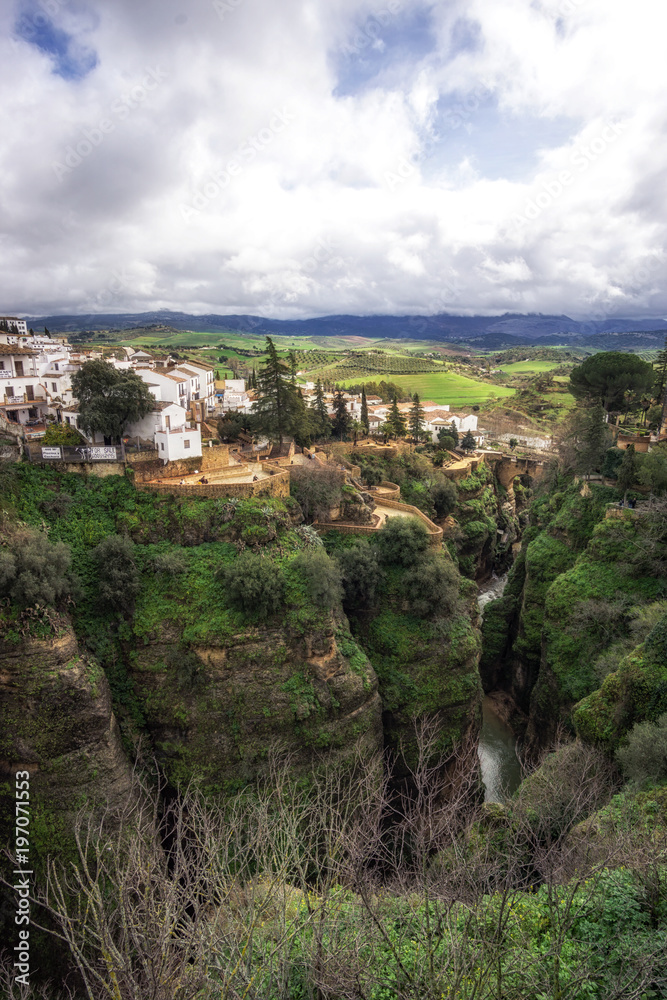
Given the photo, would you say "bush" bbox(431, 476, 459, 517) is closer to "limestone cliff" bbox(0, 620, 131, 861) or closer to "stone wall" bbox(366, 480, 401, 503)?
"stone wall" bbox(366, 480, 401, 503)

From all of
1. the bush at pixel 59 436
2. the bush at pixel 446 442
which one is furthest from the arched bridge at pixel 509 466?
the bush at pixel 59 436

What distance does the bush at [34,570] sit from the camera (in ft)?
71.9

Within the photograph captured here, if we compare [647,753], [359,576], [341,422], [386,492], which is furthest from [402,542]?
[341,422]

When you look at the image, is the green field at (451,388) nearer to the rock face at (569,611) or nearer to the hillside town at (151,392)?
the hillside town at (151,392)

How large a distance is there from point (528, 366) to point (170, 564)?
17707 cm

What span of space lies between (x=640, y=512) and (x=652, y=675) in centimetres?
1237

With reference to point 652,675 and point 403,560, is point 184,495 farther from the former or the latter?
point 652,675

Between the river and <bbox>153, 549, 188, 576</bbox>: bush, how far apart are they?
21949 mm

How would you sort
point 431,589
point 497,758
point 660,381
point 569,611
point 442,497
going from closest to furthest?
point 569,611, point 431,589, point 497,758, point 442,497, point 660,381

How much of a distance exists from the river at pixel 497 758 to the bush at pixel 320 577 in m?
15.4

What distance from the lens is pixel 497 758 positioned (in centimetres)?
3447

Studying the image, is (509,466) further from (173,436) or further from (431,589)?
(173,436)

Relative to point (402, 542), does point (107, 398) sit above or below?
above

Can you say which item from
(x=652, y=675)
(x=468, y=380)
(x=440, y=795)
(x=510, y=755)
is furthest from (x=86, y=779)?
(x=468, y=380)
